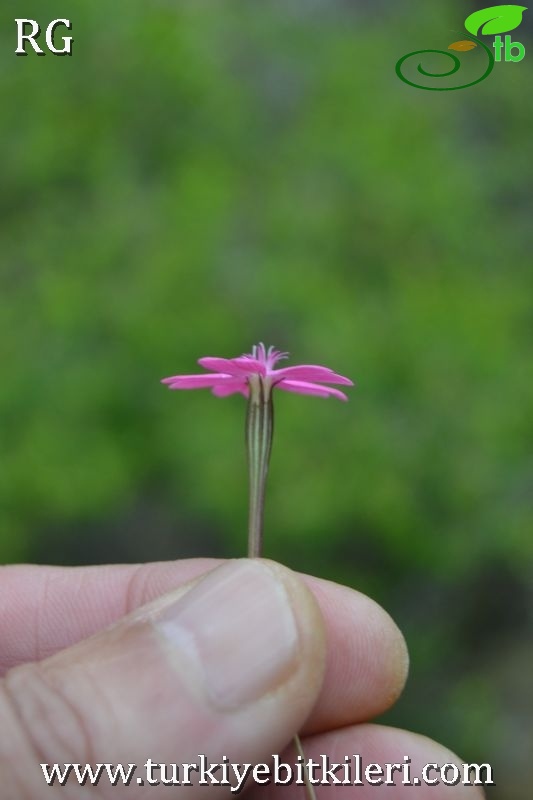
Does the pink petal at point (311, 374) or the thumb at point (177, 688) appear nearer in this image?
the thumb at point (177, 688)

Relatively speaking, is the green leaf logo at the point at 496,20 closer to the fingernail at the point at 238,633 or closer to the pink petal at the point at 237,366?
the pink petal at the point at 237,366

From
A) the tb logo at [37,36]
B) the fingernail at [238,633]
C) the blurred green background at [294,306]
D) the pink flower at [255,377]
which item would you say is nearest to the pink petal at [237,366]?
the pink flower at [255,377]

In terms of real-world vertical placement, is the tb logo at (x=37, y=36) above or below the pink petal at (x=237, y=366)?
above

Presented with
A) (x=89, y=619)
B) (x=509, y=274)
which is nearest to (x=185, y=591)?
(x=89, y=619)

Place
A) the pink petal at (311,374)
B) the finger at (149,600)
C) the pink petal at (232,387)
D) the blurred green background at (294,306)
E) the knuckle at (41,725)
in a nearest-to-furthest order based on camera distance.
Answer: the knuckle at (41,725) → the pink petal at (311,374) → the pink petal at (232,387) → the finger at (149,600) → the blurred green background at (294,306)

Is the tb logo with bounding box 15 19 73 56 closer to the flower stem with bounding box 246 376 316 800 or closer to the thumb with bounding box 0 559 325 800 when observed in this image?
the flower stem with bounding box 246 376 316 800

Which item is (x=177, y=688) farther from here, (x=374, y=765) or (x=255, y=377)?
(x=374, y=765)

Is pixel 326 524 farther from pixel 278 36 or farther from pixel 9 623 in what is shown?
pixel 278 36
